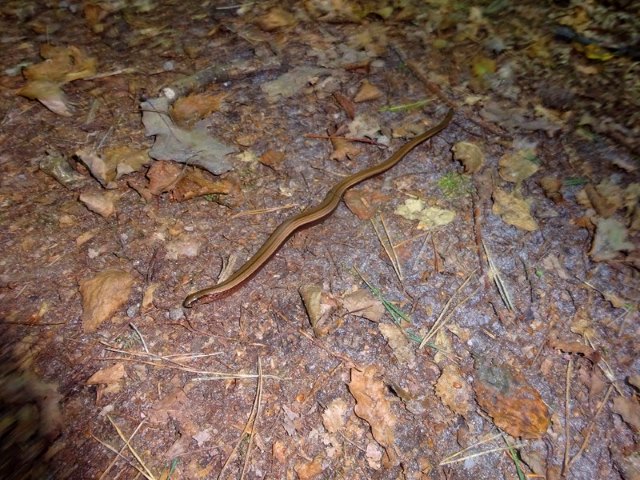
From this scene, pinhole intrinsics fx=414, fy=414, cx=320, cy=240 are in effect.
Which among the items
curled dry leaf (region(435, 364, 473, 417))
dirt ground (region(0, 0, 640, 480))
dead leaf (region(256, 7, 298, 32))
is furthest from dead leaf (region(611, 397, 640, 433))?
dead leaf (region(256, 7, 298, 32))

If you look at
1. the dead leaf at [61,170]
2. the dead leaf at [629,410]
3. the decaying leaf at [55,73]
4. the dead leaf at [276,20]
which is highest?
the dead leaf at [276,20]

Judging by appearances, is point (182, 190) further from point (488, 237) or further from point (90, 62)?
point (488, 237)

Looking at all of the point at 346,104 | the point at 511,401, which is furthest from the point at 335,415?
the point at 346,104

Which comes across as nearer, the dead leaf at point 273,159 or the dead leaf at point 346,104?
the dead leaf at point 273,159

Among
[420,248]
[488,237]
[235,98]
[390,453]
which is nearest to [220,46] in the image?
[235,98]

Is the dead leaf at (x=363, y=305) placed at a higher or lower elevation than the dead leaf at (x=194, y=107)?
lower

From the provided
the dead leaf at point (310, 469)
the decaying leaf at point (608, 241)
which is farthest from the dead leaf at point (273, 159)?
the decaying leaf at point (608, 241)

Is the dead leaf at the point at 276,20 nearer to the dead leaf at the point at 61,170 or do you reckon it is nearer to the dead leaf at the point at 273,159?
the dead leaf at the point at 273,159
